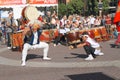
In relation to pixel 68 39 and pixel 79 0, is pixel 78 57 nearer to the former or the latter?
pixel 68 39

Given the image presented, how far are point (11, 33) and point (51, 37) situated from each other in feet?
9.48

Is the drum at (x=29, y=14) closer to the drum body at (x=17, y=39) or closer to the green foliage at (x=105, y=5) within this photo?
the drum body at (x=17, y=39)

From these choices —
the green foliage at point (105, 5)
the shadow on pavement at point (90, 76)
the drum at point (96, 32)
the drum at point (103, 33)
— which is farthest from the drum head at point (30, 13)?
the green foliage at point (105, 5)

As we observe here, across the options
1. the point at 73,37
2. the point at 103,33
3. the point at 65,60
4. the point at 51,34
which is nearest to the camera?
the point at 65,60

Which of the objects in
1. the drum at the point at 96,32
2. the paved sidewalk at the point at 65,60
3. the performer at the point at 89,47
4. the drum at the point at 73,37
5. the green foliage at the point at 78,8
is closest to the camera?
the paved sidewalk at the point at 65,60

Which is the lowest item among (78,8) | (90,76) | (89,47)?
(78,8)

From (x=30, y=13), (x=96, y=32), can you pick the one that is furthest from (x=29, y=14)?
(x=96, y=32)

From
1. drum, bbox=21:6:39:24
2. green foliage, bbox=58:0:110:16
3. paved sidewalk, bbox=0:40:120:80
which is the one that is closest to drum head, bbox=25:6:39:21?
drum, bbox=21:6:39:24

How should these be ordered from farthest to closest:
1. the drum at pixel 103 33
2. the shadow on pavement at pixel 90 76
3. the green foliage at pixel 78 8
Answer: the green foliage at pixel 78 8 → the drum at pixel 103 33 → the shadow on pavement at pixel 90 76

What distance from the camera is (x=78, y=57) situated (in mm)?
15328

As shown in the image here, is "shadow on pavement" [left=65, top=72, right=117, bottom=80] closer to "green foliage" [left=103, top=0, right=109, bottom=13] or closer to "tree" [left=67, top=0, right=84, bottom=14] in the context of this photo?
"green foliage" [left=103, top=0, right=109, bottom=13]

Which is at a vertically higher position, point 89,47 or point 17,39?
point 89,47

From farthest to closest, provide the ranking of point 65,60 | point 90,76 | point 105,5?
point 105,5, point 65,60, point 90,76

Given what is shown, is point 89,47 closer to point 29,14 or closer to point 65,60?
point 65,60
